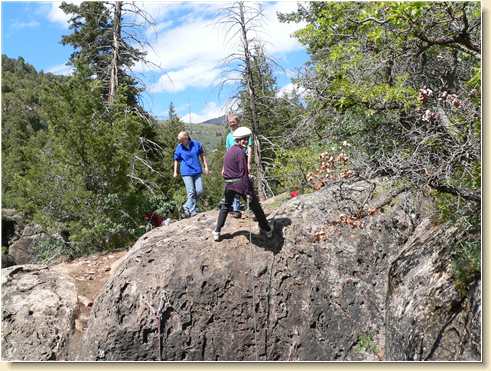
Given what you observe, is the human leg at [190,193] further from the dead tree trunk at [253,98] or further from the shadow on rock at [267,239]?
the dead tree trunk at [253,98]

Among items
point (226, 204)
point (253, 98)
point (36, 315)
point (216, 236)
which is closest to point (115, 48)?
point (253, 98)

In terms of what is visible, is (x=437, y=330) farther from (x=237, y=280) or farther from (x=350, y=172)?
(x=237, y=280)

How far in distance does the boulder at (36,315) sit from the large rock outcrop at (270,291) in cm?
47

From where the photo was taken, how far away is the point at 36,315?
693cm

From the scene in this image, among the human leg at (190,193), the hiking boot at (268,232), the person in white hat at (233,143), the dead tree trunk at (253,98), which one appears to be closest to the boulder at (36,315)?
the human leg at (190,193)

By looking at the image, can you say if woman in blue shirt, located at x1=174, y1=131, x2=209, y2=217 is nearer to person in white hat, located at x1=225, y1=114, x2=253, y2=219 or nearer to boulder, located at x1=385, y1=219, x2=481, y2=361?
person in white hat, located at x1=225, y1=114, x2=253, y2=219

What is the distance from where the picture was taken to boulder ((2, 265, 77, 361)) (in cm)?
669

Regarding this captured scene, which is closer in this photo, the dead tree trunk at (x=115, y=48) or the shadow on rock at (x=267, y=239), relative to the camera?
the shadow on rock at (x=267, y=239)

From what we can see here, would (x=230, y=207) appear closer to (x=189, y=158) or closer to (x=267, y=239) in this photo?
(x=267, y=239)

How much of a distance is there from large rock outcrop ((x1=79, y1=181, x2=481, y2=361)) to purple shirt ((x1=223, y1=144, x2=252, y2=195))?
4.04ft

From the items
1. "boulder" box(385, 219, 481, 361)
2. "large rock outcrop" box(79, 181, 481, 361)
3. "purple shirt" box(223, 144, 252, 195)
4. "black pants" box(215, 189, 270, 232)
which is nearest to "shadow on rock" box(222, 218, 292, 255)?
"large rock outcrop" box(79, 181, 481, 361)

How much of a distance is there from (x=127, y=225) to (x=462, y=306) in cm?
605

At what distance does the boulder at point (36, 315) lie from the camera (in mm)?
6688

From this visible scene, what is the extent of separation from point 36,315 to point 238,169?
144 inches
